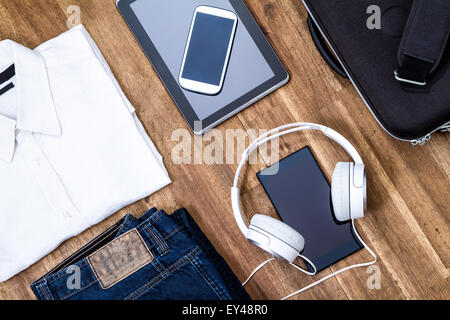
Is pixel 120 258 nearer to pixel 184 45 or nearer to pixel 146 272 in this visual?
pixel 146 272

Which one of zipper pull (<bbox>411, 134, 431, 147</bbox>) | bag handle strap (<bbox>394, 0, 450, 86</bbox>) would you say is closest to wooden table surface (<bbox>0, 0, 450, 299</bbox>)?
zipper pull (<bbox>411, 134, 431, 147</bbox>)

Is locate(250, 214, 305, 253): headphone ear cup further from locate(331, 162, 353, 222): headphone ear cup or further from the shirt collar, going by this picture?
the shirt collar

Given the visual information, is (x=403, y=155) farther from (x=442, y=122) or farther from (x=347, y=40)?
(x=347, y=40)


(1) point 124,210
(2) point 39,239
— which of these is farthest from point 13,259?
(1) point 124,210

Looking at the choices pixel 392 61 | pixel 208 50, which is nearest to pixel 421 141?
pixel 392 61

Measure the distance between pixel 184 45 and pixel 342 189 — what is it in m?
0.35

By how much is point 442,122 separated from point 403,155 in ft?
0.36

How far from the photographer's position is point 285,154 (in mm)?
678

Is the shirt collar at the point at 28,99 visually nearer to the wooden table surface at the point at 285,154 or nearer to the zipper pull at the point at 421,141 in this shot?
the wooden table surface at the point at 285,154

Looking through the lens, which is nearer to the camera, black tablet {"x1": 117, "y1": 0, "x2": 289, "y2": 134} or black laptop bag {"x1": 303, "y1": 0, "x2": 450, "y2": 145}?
black laptop bag {"x1": 303, "y1": 0, "x2": 450, "y2": 145}

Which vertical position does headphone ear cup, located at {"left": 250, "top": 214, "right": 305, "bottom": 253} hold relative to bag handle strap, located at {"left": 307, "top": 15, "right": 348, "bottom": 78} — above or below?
below

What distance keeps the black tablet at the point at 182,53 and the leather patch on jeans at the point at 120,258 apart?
0.69 feet

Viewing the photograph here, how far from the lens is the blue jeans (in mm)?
627

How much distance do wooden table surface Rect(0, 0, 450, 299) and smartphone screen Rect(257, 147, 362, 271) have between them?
2 centimetres
